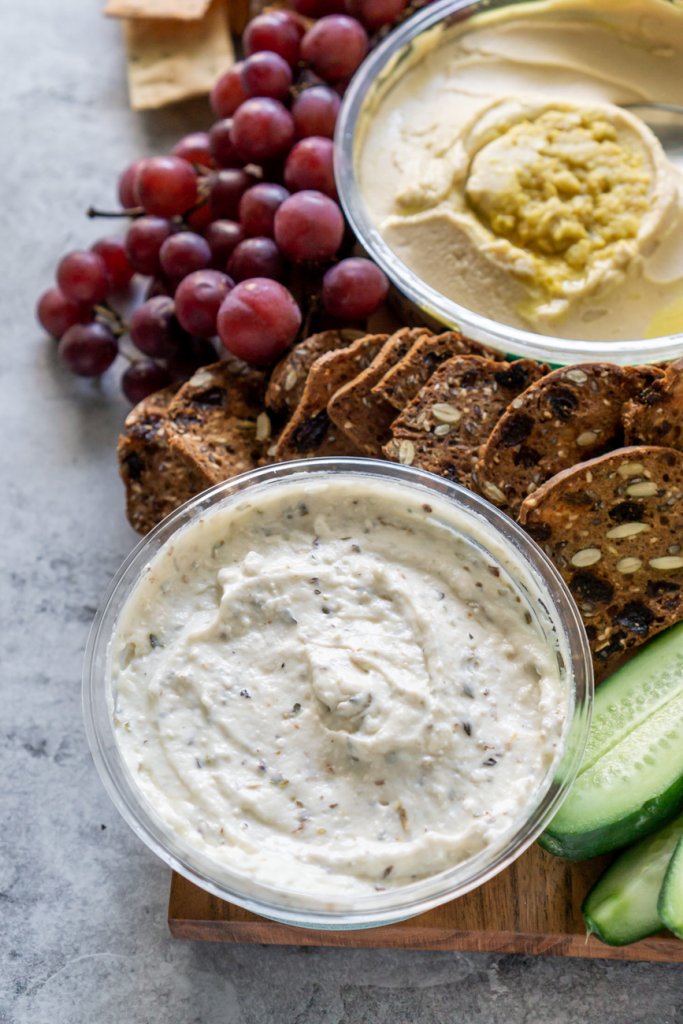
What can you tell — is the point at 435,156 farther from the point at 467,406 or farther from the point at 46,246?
the point at 46,246

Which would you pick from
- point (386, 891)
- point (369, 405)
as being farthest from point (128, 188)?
point (386, 891)

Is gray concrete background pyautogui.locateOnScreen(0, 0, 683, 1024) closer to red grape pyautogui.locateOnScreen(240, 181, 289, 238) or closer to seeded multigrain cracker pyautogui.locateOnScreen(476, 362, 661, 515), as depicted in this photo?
red grape pyautogui.locateOnScreen(240, 181, 289, 238)

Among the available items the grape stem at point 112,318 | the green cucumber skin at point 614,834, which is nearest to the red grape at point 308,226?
the grape stem at point 112,318

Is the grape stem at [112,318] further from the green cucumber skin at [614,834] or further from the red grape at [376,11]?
the green cucumber skin at [614,834]

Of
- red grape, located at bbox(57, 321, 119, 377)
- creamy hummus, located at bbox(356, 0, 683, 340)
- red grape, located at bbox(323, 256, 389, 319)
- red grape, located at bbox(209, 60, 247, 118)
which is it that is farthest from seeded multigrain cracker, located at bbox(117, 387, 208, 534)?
red grape, located at bbox(209, 60, 247, 118)

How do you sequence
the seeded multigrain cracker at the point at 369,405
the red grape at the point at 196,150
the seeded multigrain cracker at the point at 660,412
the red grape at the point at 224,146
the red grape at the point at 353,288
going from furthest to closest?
the red grape at the point at 196,150, the red grape at the point at 224,146, the red grape at the point at 353,288, the seeded multigrain cracker at the point at 369,405, the seeded multigrain cracker at the point at 660,412
